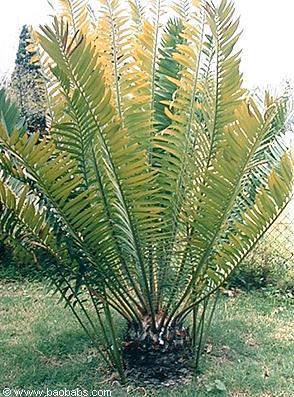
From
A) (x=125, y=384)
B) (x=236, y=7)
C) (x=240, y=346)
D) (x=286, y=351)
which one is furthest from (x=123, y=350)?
(x=236, y=7)

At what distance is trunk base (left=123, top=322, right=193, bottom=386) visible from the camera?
296 cm

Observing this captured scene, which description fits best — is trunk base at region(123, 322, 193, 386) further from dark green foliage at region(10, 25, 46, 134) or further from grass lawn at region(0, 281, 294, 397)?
dark green foliage at region(10, 25, 46, 134)

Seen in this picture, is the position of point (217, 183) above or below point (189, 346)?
above

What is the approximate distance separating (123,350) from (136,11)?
82.8 inches

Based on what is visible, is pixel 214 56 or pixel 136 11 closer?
pixel 214 56

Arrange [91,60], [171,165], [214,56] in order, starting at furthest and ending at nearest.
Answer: [171,165] → [214,56] → [91,60]

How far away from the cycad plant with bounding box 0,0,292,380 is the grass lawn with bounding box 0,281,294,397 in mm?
235

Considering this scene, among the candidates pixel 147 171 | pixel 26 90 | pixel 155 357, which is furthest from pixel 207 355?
pixel 26 90

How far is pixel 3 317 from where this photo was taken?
14.2 feet

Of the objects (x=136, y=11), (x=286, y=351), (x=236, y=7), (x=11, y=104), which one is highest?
(x=136, y=11)

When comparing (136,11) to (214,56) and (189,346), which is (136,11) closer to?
(214,56)

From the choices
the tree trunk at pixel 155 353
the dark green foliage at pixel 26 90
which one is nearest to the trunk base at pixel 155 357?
the tree trunk at pixel 155 353

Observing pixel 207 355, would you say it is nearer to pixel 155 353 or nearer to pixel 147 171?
pixel 155 353

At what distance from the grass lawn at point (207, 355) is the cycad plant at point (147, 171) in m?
0.23
